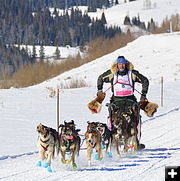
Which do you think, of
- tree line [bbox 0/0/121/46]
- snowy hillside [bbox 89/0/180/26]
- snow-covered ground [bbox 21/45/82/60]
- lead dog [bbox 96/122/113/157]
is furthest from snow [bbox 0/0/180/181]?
snowy hillside [bbox 89/0/180/26]

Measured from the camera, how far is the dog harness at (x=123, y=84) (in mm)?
9188

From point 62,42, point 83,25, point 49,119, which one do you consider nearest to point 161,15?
point 83,25

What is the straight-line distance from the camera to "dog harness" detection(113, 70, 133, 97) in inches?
362

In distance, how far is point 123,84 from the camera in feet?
30.1

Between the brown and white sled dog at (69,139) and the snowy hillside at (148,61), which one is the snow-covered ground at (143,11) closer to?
the snowy hillside at (148,61)

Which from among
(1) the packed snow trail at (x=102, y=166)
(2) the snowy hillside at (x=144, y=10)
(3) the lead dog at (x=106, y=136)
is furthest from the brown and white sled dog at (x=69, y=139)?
(2) the snowy hillside at (x=144, y=10)

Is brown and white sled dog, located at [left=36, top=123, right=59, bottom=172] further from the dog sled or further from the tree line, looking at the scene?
the tree line

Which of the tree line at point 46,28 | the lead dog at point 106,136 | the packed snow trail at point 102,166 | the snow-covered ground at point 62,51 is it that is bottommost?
the packed snow trail at point 102,166

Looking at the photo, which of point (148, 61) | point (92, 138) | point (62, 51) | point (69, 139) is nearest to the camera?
point (69, 139)

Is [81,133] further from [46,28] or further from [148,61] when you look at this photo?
[46,28]

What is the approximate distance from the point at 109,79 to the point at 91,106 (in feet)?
2.11

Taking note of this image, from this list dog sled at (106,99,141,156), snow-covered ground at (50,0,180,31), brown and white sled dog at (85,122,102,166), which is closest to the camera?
brown and white sled dog at (85,122,102,166)

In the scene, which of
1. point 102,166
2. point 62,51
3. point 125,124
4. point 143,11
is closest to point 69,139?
point 102,166

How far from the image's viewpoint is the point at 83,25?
152 m
